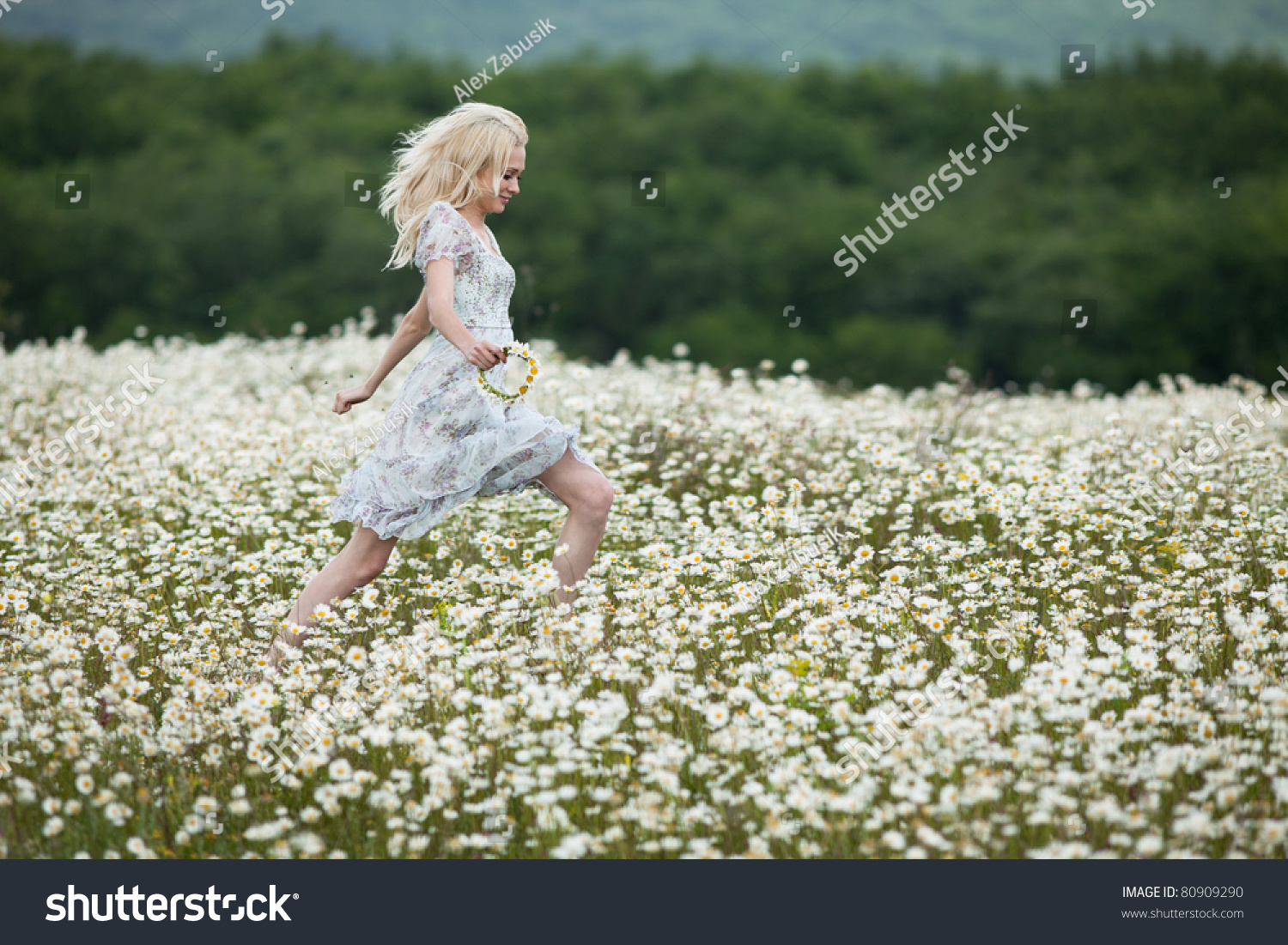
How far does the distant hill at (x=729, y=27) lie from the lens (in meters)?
77.3

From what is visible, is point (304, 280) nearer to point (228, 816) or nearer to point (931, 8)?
point (228, 816)

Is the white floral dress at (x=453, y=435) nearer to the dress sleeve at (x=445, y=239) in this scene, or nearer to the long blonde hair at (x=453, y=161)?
the dress sleeve at (x=445, y=239)

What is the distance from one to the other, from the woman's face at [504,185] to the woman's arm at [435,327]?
37cm

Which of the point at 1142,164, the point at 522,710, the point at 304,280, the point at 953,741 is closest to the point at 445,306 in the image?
the point at 522,710

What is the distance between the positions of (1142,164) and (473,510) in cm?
6931

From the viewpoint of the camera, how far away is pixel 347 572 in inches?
211

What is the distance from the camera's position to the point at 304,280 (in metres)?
59.3

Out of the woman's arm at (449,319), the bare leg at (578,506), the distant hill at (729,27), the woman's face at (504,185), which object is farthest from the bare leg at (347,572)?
the distant hill at (729,27)

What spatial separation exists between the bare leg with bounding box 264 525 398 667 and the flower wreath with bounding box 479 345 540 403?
790 millimetres

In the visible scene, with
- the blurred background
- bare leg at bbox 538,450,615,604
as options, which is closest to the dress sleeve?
bare leg at bbox 538,450,615,604

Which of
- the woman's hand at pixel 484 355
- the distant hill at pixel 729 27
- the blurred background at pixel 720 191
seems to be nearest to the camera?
the woman's hand at pixel 484 355

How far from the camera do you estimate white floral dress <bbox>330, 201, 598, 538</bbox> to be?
5.31 m

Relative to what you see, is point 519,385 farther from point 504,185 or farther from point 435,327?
point 504,185

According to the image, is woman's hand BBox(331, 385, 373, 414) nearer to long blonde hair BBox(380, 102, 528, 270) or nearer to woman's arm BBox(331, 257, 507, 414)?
woman's arm BBox(331, 257, 507, 414)
